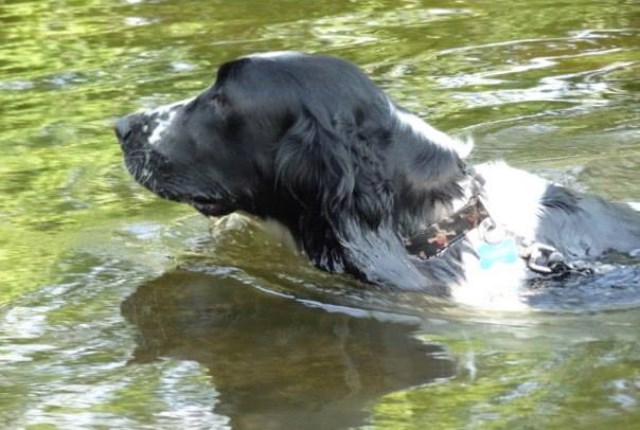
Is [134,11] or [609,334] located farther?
[134,11]

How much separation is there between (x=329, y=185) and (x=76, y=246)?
1492 mm

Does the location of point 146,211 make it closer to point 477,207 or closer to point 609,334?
point 477,207

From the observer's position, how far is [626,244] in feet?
18.9

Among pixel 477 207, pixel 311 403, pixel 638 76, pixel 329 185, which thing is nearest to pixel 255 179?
pixel 329 185

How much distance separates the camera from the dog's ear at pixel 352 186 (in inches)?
213

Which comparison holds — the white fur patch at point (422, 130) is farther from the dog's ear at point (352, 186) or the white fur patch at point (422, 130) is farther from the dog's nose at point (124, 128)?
the dog's nose at point (124, 128)

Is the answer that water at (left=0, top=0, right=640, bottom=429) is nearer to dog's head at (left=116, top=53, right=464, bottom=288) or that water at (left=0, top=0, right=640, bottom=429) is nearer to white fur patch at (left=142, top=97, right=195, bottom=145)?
dog's head at (left=116, top=53, right=464, bottom=288)

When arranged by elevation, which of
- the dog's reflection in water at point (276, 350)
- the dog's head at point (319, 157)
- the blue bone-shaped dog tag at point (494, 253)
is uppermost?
the dog's head at point (319, 157)

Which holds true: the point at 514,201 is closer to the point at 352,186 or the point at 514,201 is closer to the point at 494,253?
the point at 494,253

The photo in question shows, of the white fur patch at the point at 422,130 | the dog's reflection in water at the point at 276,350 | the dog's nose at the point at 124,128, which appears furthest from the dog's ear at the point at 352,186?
the dog's nose at the point at 124,128

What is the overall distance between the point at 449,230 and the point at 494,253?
193mm

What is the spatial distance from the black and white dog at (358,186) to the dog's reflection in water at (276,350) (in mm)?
274

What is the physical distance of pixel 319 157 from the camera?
5.41 m

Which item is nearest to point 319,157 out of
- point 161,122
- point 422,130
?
point 422,130
